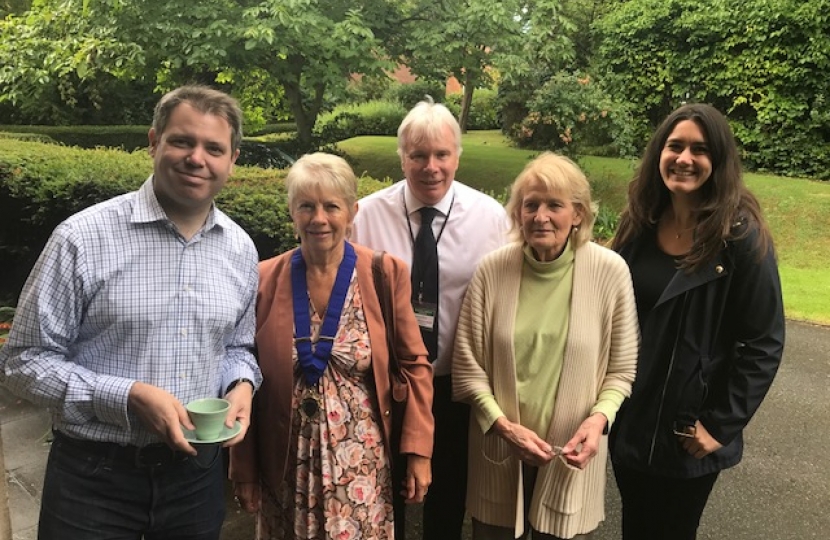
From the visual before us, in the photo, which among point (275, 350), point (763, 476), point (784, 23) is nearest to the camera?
point (275, 350)

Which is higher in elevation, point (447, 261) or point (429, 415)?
point (447, 261)

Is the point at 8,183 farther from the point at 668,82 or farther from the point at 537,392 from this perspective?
the point at 668,82

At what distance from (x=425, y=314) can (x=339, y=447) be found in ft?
2.20

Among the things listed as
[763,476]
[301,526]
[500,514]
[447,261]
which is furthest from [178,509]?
[763,476]

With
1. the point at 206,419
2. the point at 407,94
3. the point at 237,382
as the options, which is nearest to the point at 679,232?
the point at 237,382

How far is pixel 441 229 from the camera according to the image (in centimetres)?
264

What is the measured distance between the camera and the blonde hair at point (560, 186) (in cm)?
223

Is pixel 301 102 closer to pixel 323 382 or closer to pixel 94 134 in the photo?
pixel 94 134

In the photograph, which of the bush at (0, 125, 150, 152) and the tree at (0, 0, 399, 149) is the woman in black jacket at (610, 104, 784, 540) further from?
the bush at (0, 125, 150, 152)

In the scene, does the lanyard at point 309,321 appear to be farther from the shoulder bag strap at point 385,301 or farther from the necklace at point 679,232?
the necklace at point 679,232

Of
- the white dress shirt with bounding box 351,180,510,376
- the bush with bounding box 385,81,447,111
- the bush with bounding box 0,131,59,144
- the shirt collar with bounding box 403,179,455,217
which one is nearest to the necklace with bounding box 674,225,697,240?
the white dress shirt with bounding box 351,180,510,376

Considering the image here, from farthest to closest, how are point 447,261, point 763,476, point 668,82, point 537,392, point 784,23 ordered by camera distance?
1. point 668,82
2. point 784,23
3. point 763,476
4. point 447,261
5. point 537,392

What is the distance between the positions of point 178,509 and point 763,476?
12.6 ft

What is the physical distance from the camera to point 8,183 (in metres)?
5.57
